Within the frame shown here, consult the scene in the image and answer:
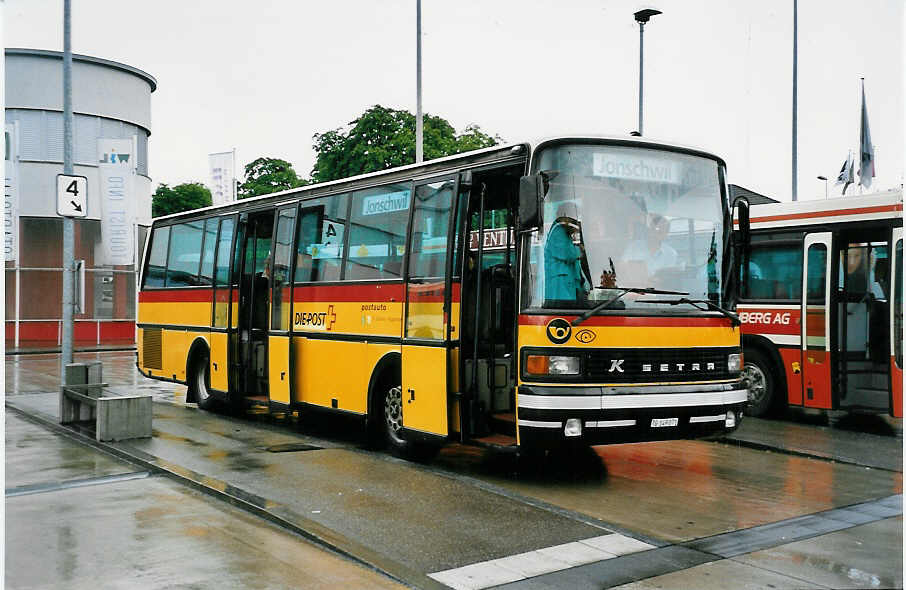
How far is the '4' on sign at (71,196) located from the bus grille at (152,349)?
13.3ft

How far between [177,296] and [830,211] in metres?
10.4

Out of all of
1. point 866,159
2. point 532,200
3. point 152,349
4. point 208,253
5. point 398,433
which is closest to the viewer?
point 532,200

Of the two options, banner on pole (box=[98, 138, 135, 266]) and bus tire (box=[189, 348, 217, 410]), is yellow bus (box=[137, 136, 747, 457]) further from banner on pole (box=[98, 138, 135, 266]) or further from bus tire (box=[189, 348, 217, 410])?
banner on pole (box=[98, 138, 135, 266])

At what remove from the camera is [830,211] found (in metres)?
13.0

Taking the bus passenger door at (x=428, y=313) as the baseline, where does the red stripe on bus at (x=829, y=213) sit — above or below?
above

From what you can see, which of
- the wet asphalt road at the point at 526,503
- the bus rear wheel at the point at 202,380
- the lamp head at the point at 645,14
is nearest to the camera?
the wet asphalt road at the point at 526,503

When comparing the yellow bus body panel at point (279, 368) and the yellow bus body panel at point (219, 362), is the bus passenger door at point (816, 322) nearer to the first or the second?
the yellow bus body panel at point (279, 368)

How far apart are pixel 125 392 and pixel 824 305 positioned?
12.9 m

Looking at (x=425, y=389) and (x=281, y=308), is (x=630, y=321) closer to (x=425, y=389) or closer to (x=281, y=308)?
(x=425, y=389)

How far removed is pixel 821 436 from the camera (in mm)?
12141

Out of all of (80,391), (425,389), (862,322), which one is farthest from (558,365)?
(80,391)

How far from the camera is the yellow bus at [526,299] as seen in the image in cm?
826

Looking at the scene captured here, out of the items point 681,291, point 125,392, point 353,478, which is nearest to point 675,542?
point 681,291

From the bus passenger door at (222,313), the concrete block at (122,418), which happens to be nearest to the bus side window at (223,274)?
the bus passenger door at (222,313)
